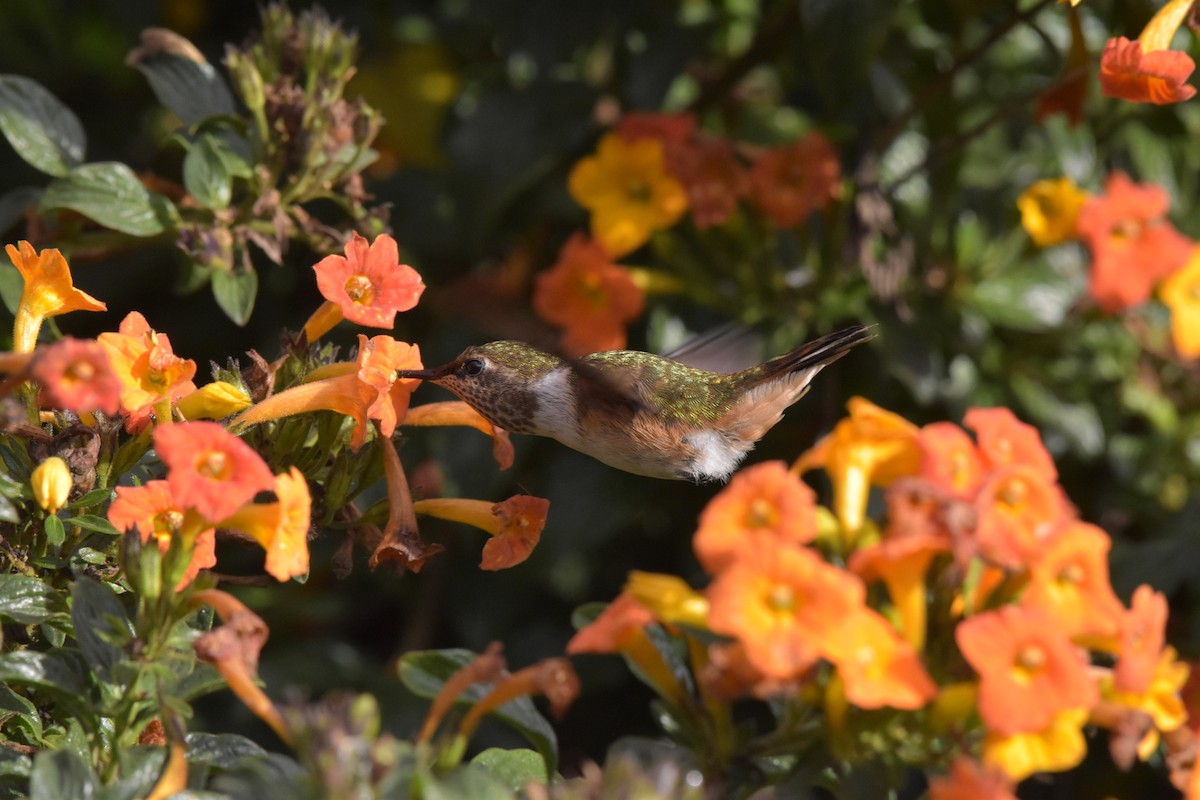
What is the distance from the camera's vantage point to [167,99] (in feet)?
7.02

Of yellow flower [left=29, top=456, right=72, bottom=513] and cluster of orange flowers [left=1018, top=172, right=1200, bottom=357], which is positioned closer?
yellow flower [left=29, top=456, right=72, bottom=513]

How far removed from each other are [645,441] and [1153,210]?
1283mm

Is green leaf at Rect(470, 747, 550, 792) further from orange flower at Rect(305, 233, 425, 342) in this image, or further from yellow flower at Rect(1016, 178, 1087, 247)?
yellow flower at Rect(1016, 178, 1087, 247)

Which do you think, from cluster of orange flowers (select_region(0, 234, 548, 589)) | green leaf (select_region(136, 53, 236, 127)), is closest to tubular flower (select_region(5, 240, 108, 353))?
cluster of orange flowers (select_region(0, 234, 548, 589))

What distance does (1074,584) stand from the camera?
1.24 m

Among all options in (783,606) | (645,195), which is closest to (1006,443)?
(783,606)

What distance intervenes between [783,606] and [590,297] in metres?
1.59

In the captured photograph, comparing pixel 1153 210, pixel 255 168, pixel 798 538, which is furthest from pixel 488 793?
pixel 1153 210

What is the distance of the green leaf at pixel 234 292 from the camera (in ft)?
6.32

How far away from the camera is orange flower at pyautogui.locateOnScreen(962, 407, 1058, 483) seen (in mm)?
1316

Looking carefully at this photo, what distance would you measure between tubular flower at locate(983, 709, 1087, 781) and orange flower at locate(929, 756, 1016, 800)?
3cm

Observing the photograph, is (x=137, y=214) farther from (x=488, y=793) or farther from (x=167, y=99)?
(x=488, y=793)

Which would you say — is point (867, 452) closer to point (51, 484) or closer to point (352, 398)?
point (352, 398)

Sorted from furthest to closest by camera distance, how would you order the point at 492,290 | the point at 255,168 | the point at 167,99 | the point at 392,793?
the point at 167,99
the point at 255,168
the point at 492,290
the point at 392,793
